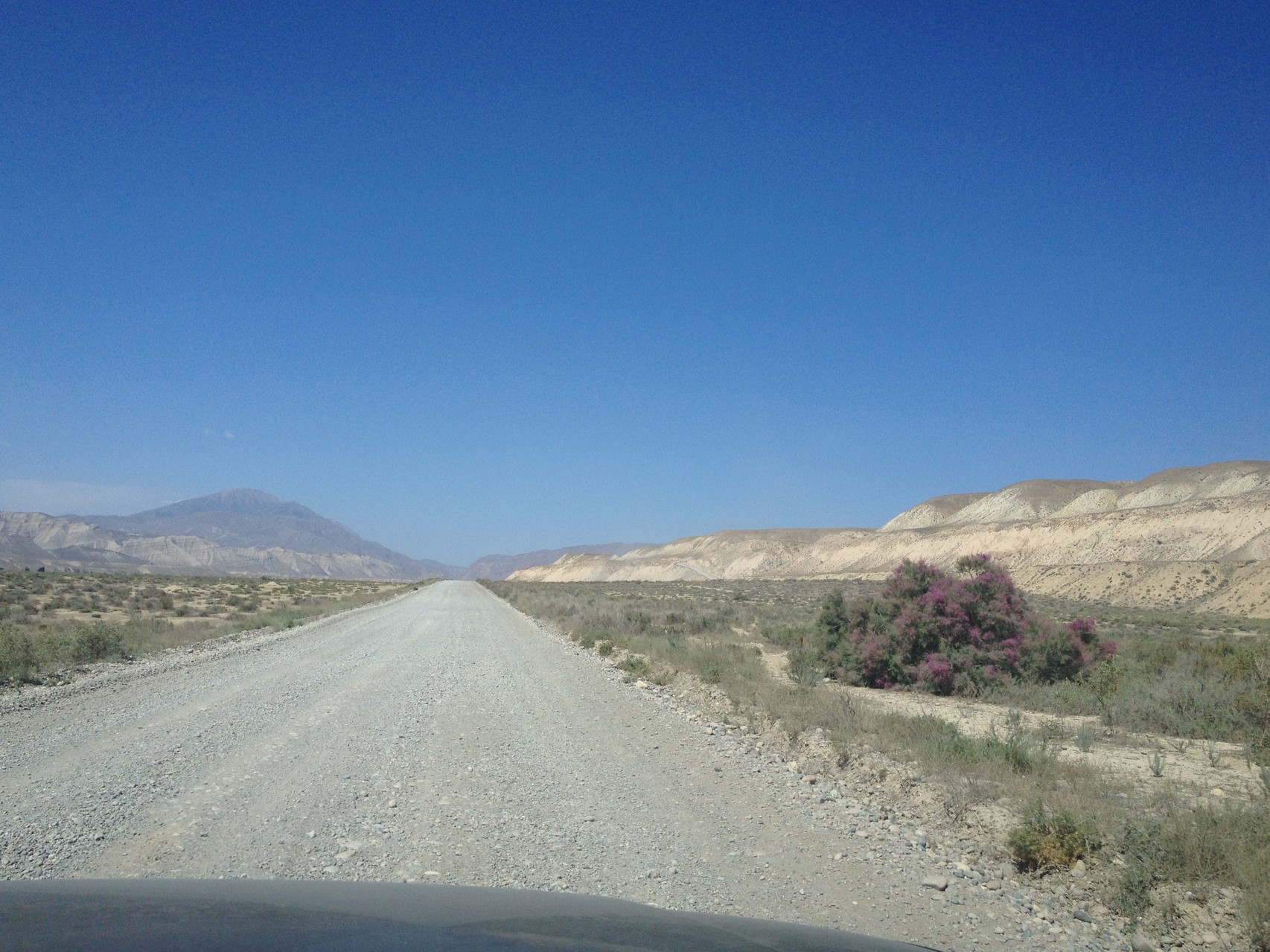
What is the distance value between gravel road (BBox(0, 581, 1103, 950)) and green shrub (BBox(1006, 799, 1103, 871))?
397 millimetres

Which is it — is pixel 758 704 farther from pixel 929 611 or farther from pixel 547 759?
pixel 929 611

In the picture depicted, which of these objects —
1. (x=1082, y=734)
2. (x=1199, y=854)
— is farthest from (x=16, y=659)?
(x=1199, y=854)

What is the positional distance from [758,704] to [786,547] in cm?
13165

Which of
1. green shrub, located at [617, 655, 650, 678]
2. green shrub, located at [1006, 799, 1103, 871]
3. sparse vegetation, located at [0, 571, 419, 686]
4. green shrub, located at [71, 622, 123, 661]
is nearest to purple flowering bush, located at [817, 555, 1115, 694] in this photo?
green shrub, located at [617, 655, 650, 678]

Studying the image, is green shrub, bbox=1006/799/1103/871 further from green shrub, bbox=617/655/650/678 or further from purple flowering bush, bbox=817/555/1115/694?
green shrub, bbox=617/655/650/678

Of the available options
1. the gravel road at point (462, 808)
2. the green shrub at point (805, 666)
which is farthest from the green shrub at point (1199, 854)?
the green shrub at point (805, 666)

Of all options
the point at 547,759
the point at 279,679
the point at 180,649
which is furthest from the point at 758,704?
the point at 180,649

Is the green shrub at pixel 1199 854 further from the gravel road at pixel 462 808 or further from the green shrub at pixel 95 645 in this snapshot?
the green shrub at pixel 95 645

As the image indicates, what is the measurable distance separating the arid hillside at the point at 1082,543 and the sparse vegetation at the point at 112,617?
171 ft

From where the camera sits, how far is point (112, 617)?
33094 mm

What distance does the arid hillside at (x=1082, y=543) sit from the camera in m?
54.7

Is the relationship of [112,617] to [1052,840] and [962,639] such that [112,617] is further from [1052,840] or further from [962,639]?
[1052,840]

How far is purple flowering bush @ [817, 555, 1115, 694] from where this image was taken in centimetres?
1485

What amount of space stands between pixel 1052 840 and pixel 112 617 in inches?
1480
